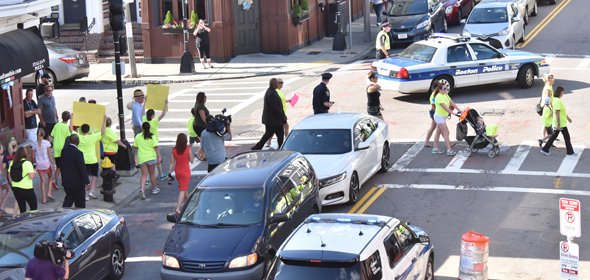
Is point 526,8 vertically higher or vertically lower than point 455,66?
higher

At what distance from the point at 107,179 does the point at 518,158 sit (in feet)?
28.4

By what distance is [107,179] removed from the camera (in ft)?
67.0

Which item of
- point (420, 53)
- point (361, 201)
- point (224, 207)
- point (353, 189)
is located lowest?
point (361, 201)

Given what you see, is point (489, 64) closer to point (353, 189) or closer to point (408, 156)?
point (408, 156)

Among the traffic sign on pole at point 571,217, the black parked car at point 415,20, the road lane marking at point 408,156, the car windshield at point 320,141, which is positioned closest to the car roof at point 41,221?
the car windshield at point 320,141

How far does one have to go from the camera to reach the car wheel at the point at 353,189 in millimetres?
18858

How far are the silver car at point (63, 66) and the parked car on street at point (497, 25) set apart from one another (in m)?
12.9

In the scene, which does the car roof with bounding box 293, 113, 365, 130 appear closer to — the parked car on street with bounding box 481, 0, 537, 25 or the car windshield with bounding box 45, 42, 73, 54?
the car windshield with bounding box 45, 42, 73, 54

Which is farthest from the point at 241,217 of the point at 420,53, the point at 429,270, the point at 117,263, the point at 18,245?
the point at 420,53

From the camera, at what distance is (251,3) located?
38.0 meters

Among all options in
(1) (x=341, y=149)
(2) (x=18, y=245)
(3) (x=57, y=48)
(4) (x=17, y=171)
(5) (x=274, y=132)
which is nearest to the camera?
(2) (x=18, y=245)

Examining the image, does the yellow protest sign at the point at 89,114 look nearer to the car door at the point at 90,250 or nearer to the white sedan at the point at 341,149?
the white sedan at the point at 341,149

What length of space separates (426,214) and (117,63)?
8.40 metres

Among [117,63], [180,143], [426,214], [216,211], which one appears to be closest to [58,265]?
[216,211]
